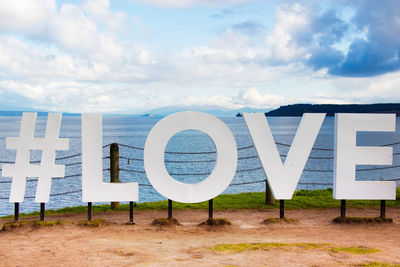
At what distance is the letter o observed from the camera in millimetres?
8781

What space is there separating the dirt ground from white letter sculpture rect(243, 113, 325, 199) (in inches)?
35.7

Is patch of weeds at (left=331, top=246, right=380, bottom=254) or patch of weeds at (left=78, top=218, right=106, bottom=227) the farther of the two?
patch of weeds at (left=78, top=218, right=106, bottom=227)

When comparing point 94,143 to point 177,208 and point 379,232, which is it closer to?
point 177,208

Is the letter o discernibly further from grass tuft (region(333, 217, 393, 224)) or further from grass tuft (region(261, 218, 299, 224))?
grass tuft (region(333, 217, 393, 224))

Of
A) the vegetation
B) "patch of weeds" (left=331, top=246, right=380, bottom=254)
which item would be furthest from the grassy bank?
"patch of weeds" (left=331, top=246, right=380, bottom=254)

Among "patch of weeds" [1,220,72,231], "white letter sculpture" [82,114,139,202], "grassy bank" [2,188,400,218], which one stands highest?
"white letter sculpture" [82,114,139,202]

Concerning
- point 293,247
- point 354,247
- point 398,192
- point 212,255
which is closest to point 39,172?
point 212,255

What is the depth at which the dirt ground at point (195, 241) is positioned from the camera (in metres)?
6.19

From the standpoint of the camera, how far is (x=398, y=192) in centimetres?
1198

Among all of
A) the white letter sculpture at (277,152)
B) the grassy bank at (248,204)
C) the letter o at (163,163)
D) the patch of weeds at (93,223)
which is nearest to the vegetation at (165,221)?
the letter o at (163,163)

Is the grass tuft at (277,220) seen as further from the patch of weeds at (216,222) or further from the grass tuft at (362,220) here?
the grass tuft at (362,220)

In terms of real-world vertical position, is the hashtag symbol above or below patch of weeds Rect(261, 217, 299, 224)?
above

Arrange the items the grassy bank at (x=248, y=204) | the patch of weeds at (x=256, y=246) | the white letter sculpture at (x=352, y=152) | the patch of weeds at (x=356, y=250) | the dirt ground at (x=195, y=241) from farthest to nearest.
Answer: the grassy bank at (x=248, y=204) < the white letter sculpture at (x=352, y=152) < the patch of weeds at (x=256, y=246) < the patch of weeds at (x=356, y=250) < the dirt ground at (x=195, y=241)

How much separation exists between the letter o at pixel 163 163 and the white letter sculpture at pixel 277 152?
627mm
